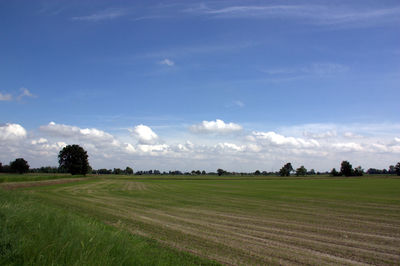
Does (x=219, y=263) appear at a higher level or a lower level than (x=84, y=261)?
lower

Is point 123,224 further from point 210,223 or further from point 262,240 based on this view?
point 262,240

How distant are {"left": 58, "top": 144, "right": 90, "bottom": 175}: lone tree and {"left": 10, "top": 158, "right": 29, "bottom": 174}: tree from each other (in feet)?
124

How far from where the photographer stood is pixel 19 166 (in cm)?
15400

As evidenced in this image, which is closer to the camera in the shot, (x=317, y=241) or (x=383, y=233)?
(x=317, y=241)

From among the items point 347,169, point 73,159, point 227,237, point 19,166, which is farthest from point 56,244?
point 347,169

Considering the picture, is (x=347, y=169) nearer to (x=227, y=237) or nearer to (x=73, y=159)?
(x=73, y=159)

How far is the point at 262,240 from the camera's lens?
13406 mm

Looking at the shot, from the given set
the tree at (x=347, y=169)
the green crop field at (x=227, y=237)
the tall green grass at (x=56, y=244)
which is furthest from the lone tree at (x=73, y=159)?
the tree at (x=347, y=169)

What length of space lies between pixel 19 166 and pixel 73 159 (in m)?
46.3

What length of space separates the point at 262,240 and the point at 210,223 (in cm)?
524

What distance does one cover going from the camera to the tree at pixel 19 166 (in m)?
154

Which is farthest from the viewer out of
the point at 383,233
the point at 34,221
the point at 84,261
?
the point at 383,233

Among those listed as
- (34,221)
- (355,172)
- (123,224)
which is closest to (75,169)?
(123,224)

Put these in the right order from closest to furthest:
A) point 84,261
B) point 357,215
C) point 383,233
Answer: point 84,261 → point 383,233 → point 357,215
